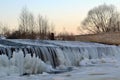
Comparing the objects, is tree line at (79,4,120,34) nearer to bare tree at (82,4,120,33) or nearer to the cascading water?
bare tree at (82,4,120,33)

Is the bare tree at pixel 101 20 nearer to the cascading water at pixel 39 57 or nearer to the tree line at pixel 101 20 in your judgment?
the tree line at pixel 101 20

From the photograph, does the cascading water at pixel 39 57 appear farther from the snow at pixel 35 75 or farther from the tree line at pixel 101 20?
the tree line at pixel 101 20

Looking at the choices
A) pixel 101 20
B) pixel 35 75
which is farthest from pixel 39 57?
pixel 101 20

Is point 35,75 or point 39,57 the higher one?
point 39,57

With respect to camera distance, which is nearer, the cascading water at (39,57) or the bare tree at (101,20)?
the cascading water at (39,57)

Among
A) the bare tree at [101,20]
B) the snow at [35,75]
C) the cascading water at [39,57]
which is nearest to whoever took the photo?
the snow at [35,75]

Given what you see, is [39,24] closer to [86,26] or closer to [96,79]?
[86,26]

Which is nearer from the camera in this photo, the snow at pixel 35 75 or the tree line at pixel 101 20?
the snow at pixel 35 75

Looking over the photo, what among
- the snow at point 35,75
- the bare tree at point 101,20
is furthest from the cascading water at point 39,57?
the bare tree at point 101,20

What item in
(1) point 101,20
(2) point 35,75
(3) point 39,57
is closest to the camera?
(2) point 35,75

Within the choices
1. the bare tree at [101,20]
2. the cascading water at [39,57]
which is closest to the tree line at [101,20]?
the bare tree at [101,20]

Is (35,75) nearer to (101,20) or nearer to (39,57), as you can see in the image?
(39,57)

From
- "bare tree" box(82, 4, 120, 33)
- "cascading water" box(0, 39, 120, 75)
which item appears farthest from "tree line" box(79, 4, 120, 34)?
"cascading water" box(0, 39, 120, 75)

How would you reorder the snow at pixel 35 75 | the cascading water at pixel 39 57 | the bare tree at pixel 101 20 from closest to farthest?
the snow at pixel 35 75 → the cascading water at pixel 39 57 → the bare tree at pixel 101 20
